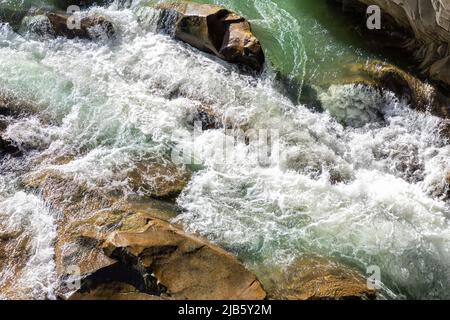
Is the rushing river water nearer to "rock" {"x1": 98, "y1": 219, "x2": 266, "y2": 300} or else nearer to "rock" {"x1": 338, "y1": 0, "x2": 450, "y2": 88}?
"rock" {"x1": 98, "y1": 219, "x2": 266, "y2": 300}

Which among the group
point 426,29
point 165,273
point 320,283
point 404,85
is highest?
point 426,29

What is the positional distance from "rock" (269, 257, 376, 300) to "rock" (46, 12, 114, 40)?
22.7 ft

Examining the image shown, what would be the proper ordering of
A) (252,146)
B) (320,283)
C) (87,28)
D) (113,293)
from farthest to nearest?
(87,28) → (252,146) → (320,283) → (113,293)

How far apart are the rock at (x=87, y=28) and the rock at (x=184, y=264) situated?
18.9 ft

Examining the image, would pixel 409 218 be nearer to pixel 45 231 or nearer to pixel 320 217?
pixel 320 217

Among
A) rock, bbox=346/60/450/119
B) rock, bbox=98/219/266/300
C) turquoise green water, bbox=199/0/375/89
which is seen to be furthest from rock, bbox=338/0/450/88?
rock, bbox=98/219/266/300

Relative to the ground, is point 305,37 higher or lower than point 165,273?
higher

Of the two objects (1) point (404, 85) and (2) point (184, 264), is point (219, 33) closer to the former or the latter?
(1) point (404, 85)

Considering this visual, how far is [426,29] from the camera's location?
8.98 m

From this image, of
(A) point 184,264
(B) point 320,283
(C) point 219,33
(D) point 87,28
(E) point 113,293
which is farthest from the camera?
(D) point 87,28

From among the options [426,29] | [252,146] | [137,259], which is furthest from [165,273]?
[426,29]

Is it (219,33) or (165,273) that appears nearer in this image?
(165,273)

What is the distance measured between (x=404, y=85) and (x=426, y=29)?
1169 millimetres
